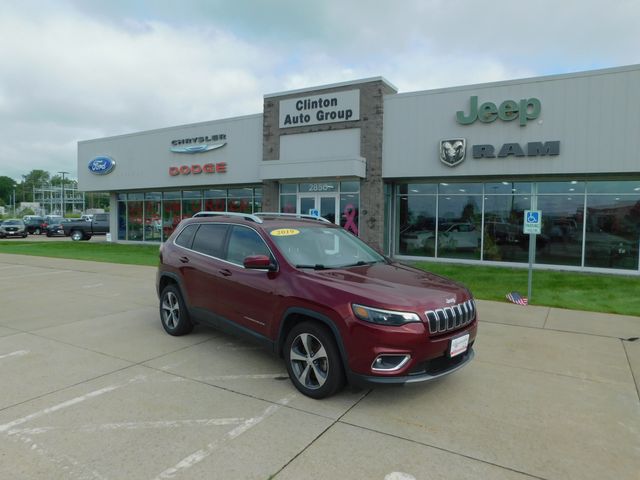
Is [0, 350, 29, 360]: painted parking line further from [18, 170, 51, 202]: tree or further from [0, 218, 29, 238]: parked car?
[18, 170, 51, 202]: tree

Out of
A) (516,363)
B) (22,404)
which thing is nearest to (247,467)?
(22,404)

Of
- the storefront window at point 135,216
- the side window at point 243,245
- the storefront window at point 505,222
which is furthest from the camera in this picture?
the storefront window at point 135,216

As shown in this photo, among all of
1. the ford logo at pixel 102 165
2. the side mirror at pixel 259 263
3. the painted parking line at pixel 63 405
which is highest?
the ford logo at pixel 102 165

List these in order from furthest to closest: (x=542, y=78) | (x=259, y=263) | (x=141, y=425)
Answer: (x=542, y=78)
(x=259, y=263)
(x=141, y=425)

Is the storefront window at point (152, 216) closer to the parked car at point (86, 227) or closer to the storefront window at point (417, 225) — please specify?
the parked car at point (86, 227)

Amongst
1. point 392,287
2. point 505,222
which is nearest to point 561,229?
point 505,222

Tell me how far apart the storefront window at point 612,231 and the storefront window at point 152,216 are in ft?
62.7

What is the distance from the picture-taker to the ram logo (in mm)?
14062

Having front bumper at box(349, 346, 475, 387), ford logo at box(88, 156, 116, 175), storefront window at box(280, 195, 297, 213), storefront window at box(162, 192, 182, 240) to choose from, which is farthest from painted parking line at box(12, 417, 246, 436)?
ford logo at box(88, 156, 116, 175)

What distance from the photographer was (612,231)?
13.5 metres

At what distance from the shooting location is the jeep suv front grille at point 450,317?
3930 mm

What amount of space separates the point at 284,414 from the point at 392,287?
1450 millimetres

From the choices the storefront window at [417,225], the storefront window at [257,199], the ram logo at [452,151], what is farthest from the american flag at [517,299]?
the storefront window at [257,199]

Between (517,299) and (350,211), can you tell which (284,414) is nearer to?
(517,299)
